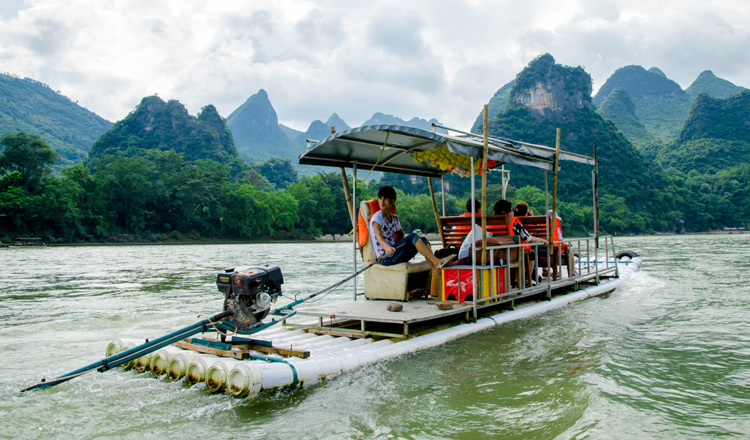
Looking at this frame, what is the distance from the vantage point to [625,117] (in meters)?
144

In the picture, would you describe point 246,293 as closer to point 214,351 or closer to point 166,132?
point 214,351

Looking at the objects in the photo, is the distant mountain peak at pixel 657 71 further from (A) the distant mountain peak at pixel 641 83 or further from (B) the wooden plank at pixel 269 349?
(B) the wooden plank at pixel 269 349

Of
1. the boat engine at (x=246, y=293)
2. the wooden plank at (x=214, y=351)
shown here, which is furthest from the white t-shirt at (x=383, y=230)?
the wooden plank at (x=214, y=351)

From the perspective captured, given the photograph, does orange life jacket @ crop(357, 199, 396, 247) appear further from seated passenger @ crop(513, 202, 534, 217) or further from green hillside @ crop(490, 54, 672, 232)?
green hillside @ crop(490, 54, 672, 232)

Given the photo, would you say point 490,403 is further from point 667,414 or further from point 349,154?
point 349,154

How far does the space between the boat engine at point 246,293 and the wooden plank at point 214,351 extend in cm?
24

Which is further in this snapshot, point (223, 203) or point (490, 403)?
point (223, 203)

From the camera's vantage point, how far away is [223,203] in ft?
219

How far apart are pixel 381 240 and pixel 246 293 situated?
97.4 inches

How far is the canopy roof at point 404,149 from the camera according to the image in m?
5.90

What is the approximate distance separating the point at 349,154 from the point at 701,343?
5.27 m

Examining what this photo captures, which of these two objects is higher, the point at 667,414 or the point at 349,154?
the point at 349,154

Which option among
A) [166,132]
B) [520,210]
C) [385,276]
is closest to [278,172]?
[166,132]

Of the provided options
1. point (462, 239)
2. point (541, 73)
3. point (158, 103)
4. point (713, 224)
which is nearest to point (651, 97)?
point (541, 73)
